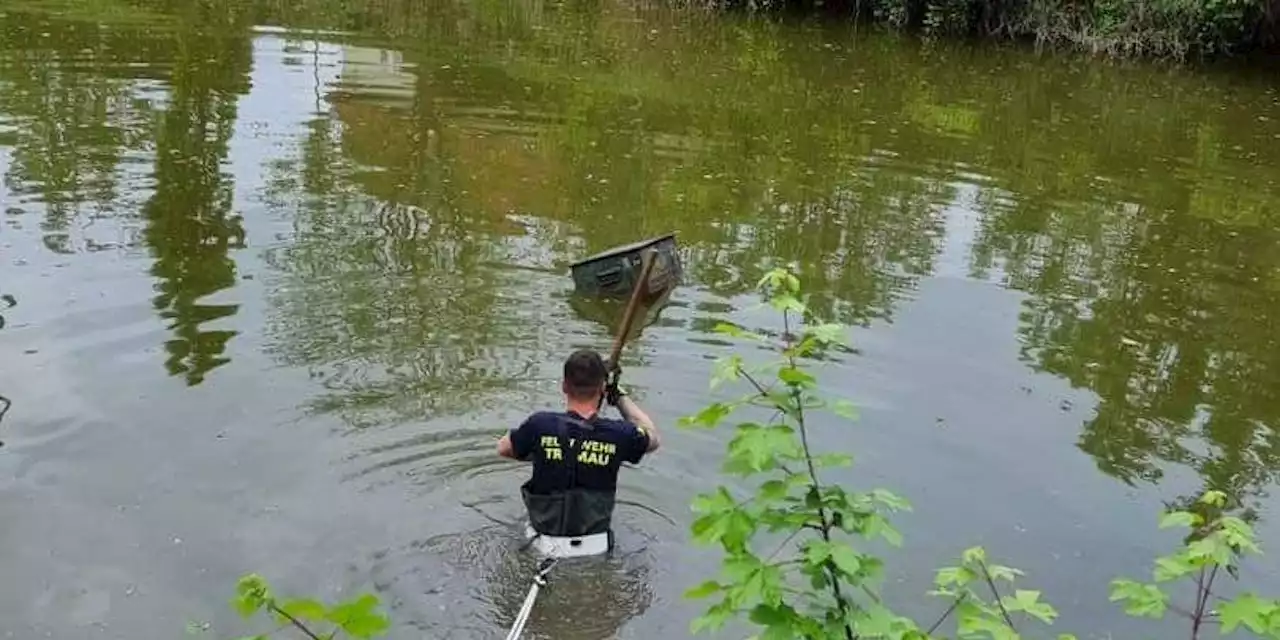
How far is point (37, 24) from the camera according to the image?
2008 centimetres

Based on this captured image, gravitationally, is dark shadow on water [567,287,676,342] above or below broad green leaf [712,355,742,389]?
below

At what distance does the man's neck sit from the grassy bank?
72.3 ft

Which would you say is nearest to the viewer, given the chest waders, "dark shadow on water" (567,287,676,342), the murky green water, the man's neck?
the man's neck

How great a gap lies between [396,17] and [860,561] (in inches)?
889

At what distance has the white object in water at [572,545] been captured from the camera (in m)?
6.41

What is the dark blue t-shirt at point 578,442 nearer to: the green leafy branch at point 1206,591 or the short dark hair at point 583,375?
the short dark hair at point 583,375

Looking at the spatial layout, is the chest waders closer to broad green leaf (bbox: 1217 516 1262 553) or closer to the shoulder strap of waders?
the shoulder strap of waders

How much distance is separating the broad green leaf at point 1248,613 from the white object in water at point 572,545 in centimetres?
348

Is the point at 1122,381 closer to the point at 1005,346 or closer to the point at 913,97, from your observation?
the point at 1005,346

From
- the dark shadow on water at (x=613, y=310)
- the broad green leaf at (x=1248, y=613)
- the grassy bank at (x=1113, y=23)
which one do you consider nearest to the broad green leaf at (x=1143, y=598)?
the broad green leaf at (x=1248, y=613)

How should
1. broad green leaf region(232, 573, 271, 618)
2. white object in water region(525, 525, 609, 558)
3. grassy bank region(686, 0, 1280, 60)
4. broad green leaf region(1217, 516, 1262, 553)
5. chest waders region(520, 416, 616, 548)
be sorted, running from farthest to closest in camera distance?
grassy bank region(686, 0, 1280, 60) < white object in water region(525, 525, 609, 558) < chest waders region(520, 416, 616, 548) < broad green leaf region(1217, 516, 1262, 553) < broad green leaf region(232, 573, 271, 618)

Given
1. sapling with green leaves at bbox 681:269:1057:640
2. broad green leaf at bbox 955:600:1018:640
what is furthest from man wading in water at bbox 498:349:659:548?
broad green leaf at bbox 955:600:1018:640

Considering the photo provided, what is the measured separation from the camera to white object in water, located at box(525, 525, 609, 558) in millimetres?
6414

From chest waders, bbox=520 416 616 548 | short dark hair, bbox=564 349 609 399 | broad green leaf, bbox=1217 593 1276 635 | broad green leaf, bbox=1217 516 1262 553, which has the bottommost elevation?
chest waders, bbox=520 416 616 548
